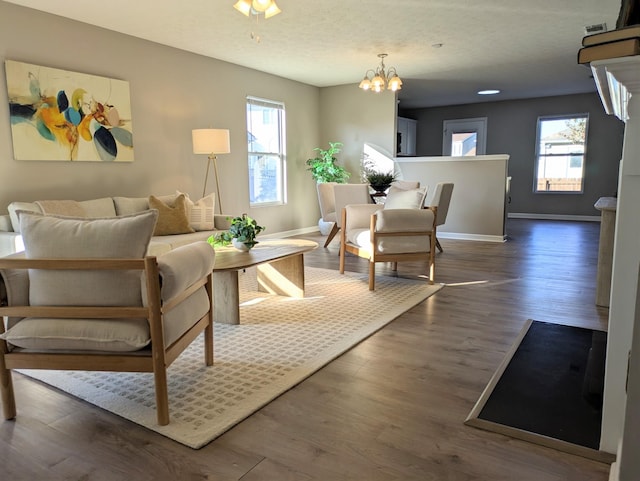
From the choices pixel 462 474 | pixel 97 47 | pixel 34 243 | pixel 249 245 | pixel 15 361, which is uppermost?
pixel 97 47

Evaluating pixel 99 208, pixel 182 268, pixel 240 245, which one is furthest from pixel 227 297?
pixel 99 208

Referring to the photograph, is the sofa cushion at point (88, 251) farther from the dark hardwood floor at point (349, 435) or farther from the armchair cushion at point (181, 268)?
the dark hardwood floor at point (349, 435)

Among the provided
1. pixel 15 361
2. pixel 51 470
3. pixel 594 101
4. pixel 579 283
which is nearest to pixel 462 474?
pixel 51 470

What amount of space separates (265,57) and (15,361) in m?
4.87

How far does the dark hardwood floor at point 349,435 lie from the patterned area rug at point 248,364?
2.4 inches

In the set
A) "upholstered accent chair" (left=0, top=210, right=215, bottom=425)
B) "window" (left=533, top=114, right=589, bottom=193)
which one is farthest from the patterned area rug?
"window" (left=533, top=114, right=589, bottom=193)

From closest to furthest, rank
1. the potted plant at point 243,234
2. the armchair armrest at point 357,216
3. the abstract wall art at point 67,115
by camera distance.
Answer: the potted plant at point 243,234 < the abstract wall art at point 67,115 < the armchair armrest at point 357,216

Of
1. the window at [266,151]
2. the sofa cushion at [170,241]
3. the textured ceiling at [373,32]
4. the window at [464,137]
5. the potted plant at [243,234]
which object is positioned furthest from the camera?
the window at [464,137]

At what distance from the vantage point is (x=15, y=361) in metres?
1.76

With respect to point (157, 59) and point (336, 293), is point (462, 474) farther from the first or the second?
point (157, 59)

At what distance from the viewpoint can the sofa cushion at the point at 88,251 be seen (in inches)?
65.7

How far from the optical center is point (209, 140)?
4957mm

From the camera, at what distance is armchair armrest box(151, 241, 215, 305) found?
1.68 meters

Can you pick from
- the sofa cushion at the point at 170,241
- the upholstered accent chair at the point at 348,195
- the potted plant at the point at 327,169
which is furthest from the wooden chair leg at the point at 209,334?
the potted plant at the point at 327,169
